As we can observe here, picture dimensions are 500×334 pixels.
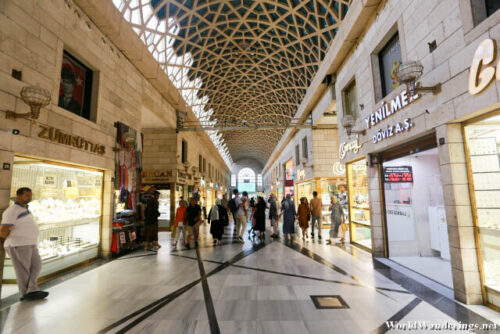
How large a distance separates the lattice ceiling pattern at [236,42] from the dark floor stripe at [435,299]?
28.1 feet

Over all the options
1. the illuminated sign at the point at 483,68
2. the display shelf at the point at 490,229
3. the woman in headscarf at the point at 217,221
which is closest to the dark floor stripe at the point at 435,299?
the display shelf at the point at 490,229

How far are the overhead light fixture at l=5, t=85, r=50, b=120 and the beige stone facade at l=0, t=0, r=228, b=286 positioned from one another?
94 millimetres

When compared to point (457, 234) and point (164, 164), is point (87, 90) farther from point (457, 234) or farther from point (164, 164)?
point (457, 234)

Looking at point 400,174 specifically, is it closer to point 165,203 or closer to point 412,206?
point 412,206

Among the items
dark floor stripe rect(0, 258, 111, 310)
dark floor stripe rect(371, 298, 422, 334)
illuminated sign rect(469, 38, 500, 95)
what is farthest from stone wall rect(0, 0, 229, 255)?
illuminated sign rect(469, 38, 500, 95)

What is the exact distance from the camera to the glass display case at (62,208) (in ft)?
13.9

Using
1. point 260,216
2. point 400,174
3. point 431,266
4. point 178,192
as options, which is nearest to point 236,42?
point 178,192

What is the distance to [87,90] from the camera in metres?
5.80

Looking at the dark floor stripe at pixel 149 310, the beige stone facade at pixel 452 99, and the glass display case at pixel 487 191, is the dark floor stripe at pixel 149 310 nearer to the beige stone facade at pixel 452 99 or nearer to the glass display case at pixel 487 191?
the beige stone facade at pixel 452 99

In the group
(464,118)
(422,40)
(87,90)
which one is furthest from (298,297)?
(87,90)

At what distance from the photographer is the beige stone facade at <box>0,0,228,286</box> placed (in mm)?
3611

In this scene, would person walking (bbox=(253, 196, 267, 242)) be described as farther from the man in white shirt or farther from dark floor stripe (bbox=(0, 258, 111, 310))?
the man in white shirt

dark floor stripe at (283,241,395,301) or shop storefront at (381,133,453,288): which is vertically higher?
shop storefront at (381,133,453,288)

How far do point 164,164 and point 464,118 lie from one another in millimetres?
11150
